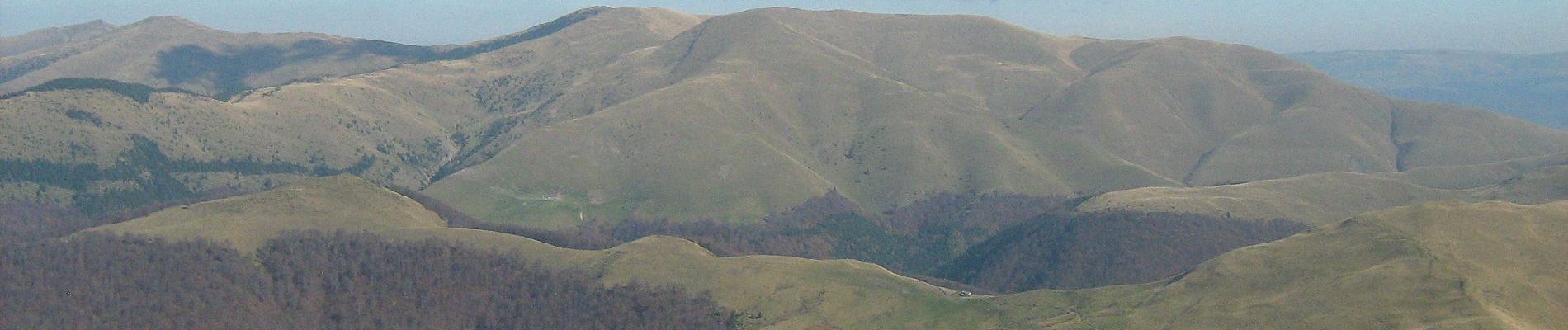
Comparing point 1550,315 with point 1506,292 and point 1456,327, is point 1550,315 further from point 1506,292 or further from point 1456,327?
Answer: point 1456,327

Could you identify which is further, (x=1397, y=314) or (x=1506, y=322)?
(x=1397, y=314)

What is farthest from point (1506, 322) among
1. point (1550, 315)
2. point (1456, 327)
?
point (1550, 315)

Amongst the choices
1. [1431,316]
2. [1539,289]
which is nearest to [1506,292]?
[1539,289]

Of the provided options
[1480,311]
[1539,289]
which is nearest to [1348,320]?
[1480,311]

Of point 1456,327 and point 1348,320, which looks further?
point 1348,320

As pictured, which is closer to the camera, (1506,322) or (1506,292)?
(1506,322)

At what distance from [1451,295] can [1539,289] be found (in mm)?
16053

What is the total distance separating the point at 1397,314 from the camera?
19588 cm

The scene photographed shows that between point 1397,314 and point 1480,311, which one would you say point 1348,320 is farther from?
point 1480,311

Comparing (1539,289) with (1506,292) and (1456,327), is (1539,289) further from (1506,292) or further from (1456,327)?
(1456,327)

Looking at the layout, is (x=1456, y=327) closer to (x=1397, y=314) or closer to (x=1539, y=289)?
(x=1397, y=314)

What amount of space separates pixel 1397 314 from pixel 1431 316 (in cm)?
541

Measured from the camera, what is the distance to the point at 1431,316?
7534 inches

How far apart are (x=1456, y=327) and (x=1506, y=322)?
271 inches
